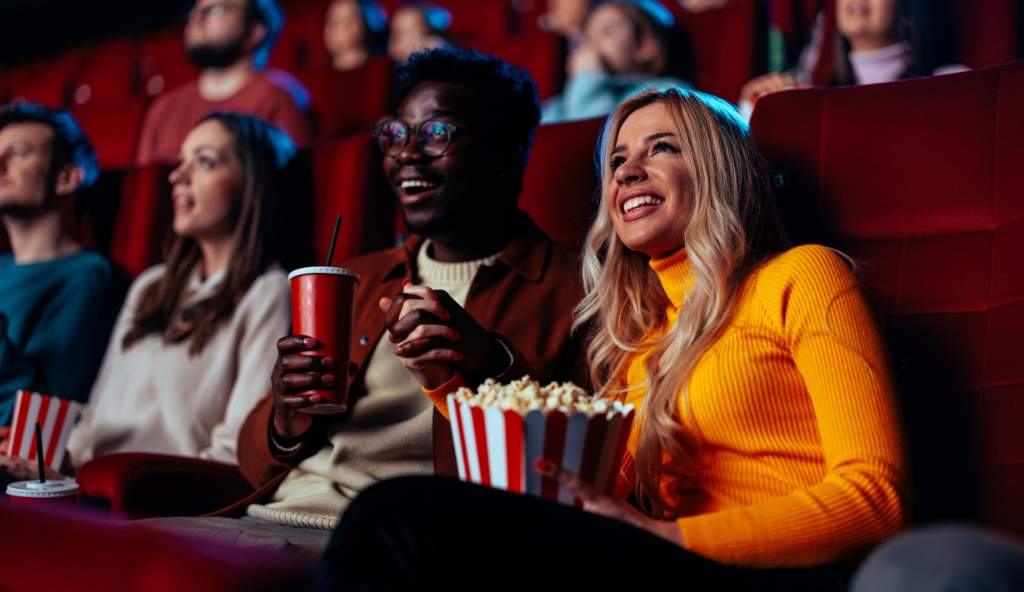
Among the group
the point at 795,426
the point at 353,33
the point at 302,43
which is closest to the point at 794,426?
the point at 795,426

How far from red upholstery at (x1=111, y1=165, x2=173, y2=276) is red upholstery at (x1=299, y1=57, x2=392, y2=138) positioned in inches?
26.7

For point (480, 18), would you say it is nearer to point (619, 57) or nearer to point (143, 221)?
point (619, 57)

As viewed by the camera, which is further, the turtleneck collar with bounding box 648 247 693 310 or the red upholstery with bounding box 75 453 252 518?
the red upholstery with bounding box 75 453 252 518

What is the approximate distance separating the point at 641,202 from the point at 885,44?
1159mm

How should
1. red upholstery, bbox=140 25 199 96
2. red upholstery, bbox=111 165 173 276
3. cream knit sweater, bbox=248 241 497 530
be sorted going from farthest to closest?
red upholstery, bbox=140 25 199 96 < red upholstery, bbox=111 165 173 276 < cream knit sweater, bbox=248 241 497 530

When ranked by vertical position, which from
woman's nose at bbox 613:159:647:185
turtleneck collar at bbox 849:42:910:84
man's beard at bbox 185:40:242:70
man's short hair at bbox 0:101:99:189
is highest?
man's beard at bbox 185:40:242:70

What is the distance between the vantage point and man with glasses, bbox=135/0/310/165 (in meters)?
2.50

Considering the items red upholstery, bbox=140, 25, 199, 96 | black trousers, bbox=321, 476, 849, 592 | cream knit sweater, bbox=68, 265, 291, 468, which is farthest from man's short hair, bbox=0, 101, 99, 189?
red upholstery, bbox=140, 25, 199, 96

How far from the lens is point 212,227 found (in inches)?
59.8

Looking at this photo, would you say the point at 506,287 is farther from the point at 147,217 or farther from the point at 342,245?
the point at 147,217

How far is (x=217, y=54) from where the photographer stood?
2.59 meters

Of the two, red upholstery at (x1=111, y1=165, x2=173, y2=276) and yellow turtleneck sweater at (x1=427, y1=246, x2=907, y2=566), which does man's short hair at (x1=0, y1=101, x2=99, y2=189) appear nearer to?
red upholstery at (x1=111, y1=165, x2=173, y2=276)

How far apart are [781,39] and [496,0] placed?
1.22 metres

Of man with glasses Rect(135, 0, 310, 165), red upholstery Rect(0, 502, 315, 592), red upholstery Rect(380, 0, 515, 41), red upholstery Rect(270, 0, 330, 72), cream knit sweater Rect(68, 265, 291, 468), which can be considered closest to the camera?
red upholstery Rect(0, 502, 315, 592)
